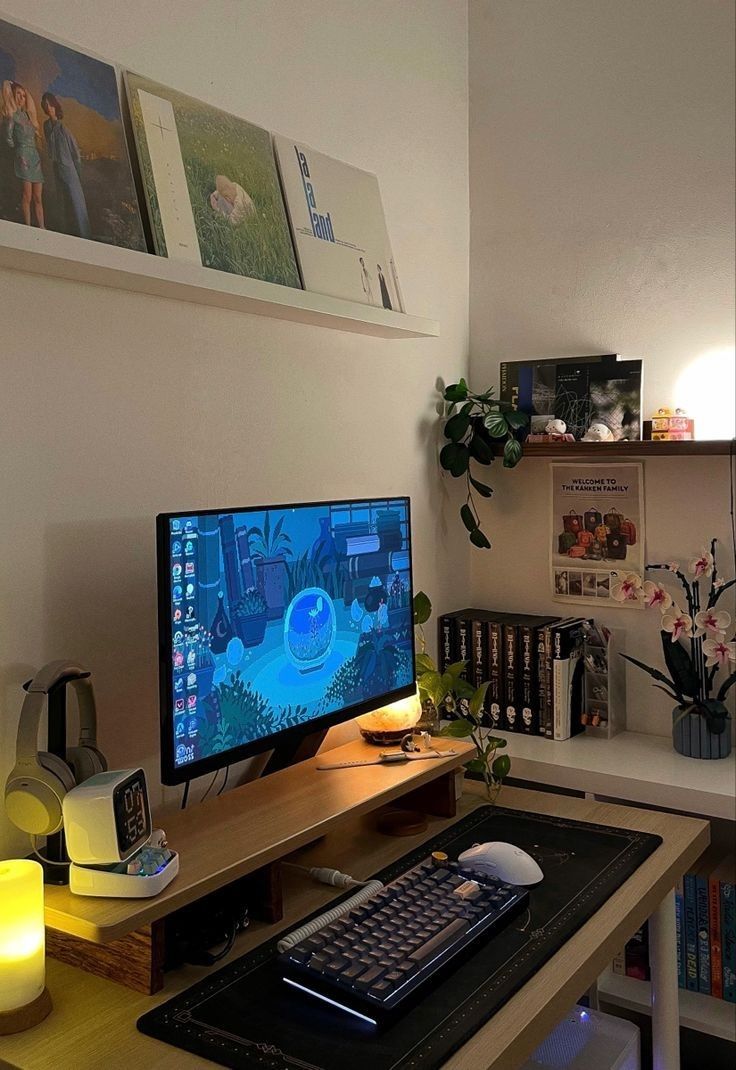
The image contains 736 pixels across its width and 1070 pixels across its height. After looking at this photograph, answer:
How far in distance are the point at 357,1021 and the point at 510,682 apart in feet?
4.26

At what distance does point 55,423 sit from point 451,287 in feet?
4.36

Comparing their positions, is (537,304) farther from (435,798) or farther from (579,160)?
(435,798)

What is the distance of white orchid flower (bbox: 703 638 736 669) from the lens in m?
2.14

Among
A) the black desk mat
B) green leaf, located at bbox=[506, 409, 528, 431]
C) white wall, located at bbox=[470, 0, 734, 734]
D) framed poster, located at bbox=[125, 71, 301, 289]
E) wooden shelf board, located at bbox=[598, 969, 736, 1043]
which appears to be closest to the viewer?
the black desk mat

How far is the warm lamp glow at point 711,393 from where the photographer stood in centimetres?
224

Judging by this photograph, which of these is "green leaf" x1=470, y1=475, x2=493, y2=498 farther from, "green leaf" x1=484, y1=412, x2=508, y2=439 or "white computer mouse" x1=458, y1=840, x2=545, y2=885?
"white computer mouse" x1=458, y1=840, x2=545, y2=885

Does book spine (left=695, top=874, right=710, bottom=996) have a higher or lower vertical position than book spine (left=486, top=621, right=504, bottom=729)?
lower

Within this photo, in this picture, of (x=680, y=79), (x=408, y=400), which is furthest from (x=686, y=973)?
(x=680, y=79)

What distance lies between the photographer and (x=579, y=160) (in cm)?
241

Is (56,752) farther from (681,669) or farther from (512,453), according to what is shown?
(681,669)

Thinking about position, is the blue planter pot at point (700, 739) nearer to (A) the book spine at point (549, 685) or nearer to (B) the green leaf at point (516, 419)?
(A) the book spine at point (549, 685)

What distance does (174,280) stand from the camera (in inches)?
56.4

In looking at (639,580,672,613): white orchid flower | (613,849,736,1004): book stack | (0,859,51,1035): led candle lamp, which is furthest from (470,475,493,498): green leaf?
(0,859,51,1035): led candle lamp

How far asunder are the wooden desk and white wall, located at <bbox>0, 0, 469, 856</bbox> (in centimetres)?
31
